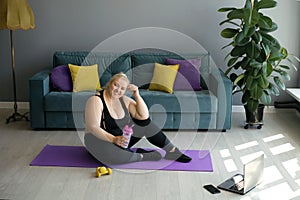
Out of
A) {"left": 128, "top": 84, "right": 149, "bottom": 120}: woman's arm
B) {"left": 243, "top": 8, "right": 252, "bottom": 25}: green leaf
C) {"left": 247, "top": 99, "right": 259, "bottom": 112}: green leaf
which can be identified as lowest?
{"left": 247, "top": 99, "right": 259, "bottom": 112}: green leaf

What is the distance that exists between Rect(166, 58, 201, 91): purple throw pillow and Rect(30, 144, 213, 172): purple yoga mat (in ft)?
3.52

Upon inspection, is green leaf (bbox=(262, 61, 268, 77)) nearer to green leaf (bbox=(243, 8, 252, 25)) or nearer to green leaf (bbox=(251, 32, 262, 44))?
green leaf (bbox=(251, 32, 262, 44))

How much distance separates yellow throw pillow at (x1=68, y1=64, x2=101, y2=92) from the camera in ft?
17.1

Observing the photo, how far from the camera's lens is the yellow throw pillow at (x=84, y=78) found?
17.1 ft

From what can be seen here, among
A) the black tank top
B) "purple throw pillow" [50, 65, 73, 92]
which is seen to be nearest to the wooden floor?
the black tank top

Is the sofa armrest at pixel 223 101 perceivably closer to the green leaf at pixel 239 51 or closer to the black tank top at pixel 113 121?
the green leaf at pixel 239 51

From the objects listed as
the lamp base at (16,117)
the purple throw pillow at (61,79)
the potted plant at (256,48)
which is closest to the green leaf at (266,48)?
the potted plant at (256,48)

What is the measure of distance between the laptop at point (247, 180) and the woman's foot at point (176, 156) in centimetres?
55

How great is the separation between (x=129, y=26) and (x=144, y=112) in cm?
188

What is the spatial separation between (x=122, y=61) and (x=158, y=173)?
1954mm

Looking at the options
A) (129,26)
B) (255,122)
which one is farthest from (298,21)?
(129,26)

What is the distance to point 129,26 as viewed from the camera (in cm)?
582

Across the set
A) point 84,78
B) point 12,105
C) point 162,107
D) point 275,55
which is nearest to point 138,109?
point 162,107

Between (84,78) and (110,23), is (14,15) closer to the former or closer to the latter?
(84,78)
